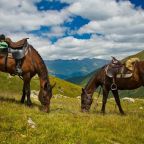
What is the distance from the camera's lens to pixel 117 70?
73.4 ft

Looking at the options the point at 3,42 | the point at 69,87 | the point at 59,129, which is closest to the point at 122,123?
the point at 59,129

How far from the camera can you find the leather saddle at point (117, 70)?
72.0ft

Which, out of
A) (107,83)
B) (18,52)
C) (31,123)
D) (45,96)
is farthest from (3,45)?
(107,83)

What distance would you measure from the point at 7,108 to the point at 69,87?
99.8 metres

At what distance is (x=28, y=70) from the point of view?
20469mm

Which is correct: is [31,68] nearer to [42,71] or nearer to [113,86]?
[42,71]

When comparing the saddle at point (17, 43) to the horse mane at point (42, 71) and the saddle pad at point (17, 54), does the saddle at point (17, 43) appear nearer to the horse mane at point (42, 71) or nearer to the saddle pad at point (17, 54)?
the saddle pad at point (17, 54)

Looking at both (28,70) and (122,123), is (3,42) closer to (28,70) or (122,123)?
(28,70)

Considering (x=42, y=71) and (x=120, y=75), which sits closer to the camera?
(x=42, y=71)

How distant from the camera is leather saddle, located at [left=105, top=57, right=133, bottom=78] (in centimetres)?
2194

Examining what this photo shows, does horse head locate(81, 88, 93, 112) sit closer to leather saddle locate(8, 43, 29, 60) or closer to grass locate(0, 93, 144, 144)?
grass locate(0, 93, 144, 144)

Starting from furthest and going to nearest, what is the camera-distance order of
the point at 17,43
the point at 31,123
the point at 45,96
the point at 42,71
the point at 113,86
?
the point at 113,86 → the point at 17,43 → the point at 42,71 → the point at 45,96 → the point at 31,123

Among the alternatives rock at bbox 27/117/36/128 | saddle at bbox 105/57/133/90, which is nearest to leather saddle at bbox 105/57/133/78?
saddle at bbox 105/57/133/90

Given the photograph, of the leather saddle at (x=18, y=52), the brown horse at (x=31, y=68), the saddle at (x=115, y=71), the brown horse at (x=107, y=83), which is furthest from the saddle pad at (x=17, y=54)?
the saddle at (x=115, y=71)
